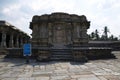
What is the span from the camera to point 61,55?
37.7 ft

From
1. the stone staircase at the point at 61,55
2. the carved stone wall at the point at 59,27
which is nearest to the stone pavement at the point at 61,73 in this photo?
the stone staircase at the point at 61,55

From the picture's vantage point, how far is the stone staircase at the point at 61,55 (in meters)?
10.8

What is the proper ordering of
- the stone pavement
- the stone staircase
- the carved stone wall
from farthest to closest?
the carved stone wall, the stone staircase, the stone pavement

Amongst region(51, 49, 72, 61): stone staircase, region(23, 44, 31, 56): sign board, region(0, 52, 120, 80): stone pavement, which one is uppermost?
region(23, 44, 31, 56): sign board

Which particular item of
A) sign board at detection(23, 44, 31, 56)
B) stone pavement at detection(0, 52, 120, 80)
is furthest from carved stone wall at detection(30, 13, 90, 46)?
stone pavement at detection(0, 52, 120, 80)

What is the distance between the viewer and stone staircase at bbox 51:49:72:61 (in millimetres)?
10815

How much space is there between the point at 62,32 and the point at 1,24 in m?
8.92

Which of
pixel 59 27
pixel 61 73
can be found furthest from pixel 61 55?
pixel 59 27

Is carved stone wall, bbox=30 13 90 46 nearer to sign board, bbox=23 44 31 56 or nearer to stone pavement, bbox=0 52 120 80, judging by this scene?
sign board, bbox=23 44 31 56

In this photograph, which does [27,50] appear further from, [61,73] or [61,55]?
[61,73]

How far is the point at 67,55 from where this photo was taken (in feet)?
37.6

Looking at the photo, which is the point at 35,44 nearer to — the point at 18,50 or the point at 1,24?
the point at 18,50

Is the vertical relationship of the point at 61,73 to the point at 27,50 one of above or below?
below

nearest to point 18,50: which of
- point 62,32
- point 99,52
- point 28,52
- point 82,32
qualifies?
point 28,52
